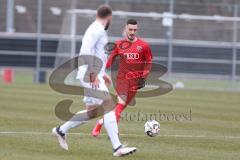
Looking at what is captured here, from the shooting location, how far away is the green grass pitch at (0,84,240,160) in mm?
11872

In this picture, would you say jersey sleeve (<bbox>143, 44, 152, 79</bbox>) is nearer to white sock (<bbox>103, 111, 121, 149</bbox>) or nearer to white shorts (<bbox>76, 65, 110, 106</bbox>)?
white shorts (<bbox>76, 65, 110, 106</bbox>)

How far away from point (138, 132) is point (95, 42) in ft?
13.0

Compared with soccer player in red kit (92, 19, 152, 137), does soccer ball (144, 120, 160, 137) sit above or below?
below

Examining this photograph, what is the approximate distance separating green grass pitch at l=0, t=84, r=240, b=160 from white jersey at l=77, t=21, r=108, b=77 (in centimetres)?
146

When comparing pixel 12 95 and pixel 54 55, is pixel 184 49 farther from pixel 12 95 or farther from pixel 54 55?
pixel 12 95

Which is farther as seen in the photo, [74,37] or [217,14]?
[217,14]

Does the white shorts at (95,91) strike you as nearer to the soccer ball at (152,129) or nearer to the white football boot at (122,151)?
the white football boot at (122,151)

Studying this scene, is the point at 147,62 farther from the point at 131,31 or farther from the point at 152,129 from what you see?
the point at 152,129

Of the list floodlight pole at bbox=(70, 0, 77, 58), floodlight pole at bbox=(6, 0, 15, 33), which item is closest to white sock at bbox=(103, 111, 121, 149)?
floodlight pole at bbox=(70, 0, 77, 58)

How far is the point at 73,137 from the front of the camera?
14.0 meters

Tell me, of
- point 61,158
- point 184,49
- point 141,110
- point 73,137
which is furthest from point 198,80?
point 61,158

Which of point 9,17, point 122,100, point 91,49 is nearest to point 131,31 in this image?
point 122,100

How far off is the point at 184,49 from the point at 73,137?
20.3 meters

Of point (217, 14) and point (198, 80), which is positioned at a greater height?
point (217, 14)
